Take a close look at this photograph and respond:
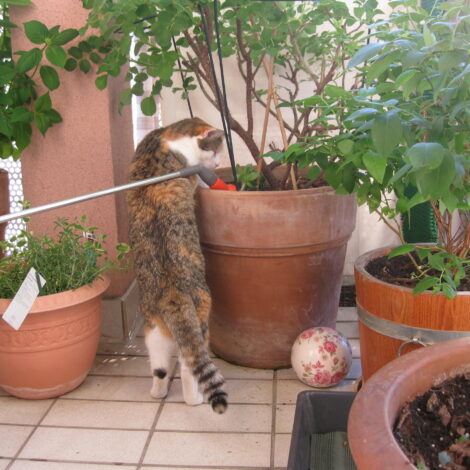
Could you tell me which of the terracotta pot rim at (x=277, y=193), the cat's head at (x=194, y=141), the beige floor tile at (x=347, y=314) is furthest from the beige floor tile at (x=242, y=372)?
the cat's head at (x=194, y=141)

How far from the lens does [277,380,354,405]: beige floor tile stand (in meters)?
1.85

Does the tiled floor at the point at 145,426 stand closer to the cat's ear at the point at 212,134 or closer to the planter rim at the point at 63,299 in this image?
the planter rim at the point at 63,299

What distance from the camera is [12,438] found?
1.68 meters

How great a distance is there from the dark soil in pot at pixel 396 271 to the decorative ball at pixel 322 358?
0.30 m

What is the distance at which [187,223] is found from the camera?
183cm

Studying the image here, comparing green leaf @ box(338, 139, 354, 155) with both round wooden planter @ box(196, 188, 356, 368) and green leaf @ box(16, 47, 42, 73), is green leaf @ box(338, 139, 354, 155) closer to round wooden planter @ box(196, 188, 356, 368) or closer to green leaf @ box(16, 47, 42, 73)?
round wooden planter @ box(196, 188, 356, 368)

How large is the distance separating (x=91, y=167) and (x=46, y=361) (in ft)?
2.48

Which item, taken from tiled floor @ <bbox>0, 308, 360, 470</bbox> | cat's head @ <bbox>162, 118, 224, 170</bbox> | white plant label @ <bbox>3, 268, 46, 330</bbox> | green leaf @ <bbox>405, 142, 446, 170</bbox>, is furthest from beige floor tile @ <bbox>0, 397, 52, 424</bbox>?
green leaf @ <bbox>405, 142, 446, 170</bbox>

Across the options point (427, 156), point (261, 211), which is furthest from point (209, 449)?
point (427, 156)

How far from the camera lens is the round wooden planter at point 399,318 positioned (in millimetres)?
1391

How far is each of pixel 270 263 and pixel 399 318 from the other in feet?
1.78

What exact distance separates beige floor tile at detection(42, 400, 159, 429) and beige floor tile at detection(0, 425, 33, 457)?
7 centimetres

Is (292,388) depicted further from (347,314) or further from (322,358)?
(347,314)

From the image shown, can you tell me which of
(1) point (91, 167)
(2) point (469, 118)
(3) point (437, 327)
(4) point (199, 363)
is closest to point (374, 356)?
(3) point (437, 327)
